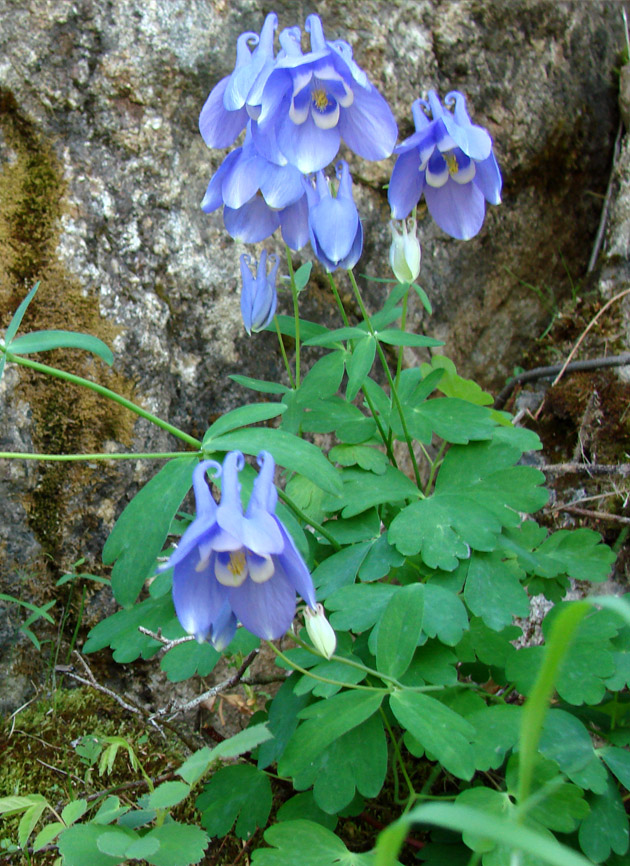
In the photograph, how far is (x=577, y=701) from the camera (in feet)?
3.91

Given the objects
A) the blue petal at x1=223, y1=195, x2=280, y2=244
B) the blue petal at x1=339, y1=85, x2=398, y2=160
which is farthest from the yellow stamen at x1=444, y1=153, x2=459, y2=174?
the blue petal at x1=223, y1=195, x2=280, y2=244

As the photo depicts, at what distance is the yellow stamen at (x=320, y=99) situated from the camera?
4.42ft

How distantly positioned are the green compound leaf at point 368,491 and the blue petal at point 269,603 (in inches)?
17.3

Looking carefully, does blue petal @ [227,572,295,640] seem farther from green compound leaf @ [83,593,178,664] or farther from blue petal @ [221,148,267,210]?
blue petal @ [221,148,267,210]

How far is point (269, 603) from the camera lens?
3.25 feet

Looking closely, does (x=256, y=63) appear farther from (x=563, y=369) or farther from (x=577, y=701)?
(x=563, y=369)

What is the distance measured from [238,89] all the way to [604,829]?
1466mm

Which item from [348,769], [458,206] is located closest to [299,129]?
[458,206]

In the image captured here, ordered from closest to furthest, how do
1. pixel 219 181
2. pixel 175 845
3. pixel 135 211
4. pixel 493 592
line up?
pixel 175 845 < pixel 493 592 < pixel 219 181 < pixel 135 211

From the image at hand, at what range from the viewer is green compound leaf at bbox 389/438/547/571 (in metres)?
1.35

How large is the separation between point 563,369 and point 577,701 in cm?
143

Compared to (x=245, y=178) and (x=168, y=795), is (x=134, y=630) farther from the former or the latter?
(x=245, y=178)

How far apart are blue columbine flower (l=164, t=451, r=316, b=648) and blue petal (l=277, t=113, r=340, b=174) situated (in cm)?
67

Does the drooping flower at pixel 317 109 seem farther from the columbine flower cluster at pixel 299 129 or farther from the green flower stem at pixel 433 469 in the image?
the green flower stem at pixel 433 469
